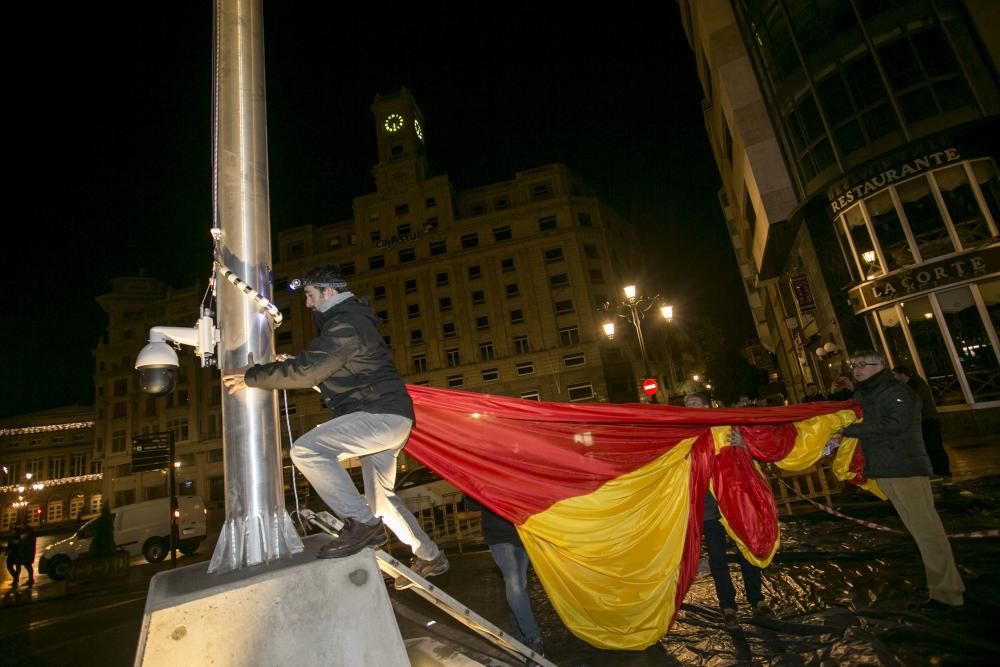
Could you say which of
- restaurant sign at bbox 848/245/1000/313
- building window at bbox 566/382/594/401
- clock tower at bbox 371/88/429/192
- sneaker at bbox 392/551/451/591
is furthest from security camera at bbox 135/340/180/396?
clock tower at bbox 371/88/429/192

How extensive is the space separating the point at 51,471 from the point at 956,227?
9893cm

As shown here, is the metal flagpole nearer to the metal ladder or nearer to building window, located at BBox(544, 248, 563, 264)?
the metal ladder

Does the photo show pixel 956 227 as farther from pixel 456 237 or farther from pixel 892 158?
pixel 456 237

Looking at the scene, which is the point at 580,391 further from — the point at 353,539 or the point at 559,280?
the point at 353,539

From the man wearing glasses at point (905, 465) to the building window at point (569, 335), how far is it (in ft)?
135

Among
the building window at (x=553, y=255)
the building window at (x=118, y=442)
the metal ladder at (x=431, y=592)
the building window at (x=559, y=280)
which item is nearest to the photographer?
the metal ladder at (x=431, y=592)

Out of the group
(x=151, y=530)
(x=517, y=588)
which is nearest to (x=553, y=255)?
(x=151, y=530)

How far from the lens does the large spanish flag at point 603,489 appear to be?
401cm

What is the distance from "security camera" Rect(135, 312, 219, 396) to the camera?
292 cm

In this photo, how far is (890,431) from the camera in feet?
15.5

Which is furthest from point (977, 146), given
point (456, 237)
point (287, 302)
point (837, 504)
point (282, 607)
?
point (287, 302)

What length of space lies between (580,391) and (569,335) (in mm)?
5494

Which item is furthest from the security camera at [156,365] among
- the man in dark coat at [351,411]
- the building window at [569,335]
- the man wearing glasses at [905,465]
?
the building window at [569,335]

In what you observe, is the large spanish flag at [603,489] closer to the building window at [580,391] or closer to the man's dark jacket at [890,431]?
the man's dark jacket at [890,431]
